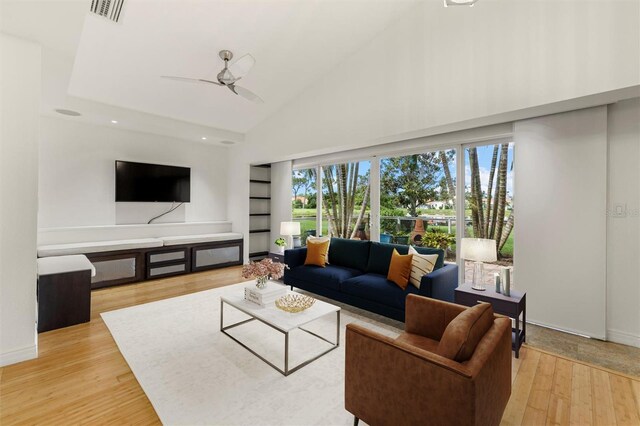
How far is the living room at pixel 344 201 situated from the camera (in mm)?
2170

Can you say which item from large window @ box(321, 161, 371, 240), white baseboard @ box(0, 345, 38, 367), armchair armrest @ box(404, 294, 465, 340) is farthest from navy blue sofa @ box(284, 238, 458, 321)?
white baseboard @ box(0, 345, 38, 367)

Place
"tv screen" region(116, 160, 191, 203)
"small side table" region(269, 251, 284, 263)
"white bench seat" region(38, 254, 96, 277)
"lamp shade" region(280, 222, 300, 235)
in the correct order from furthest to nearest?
"small side table" region(269, 251, 284, 263) < "lamp shade" region(280, 222, 300, 235) < "tv screen" region(116, 160, 191, 203) < "white bench seat" region(38, 254, 96, 277)

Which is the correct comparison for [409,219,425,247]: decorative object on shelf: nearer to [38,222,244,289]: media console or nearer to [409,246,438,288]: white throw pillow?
[409,246,438,288]: white throw pillow

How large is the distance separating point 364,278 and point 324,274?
0.58 meters

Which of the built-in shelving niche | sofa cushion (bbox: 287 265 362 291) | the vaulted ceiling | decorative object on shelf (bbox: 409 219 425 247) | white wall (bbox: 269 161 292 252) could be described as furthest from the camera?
Answer: the built-in shelving niche

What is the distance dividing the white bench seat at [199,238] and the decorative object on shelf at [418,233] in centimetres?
380

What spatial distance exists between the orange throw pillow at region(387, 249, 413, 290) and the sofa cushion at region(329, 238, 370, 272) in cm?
66

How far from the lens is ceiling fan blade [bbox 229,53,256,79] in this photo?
113 inches

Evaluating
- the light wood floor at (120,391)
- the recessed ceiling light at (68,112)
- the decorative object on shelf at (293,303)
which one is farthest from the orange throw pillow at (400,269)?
the recessed ceiling light at (68,112)

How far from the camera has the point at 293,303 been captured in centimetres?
281

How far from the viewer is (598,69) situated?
259cm

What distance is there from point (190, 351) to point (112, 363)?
0.63 meters

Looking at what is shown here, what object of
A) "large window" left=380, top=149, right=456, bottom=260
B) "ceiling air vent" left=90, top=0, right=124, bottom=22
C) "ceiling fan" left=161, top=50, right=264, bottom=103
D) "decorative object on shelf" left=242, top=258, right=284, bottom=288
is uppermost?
"ceiling air vent" left=90, top=0, right=124, bottom=22

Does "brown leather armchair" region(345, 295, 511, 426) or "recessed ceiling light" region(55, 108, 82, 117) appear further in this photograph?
"recessed ceiling light" region(55, 108, 82, 117)
